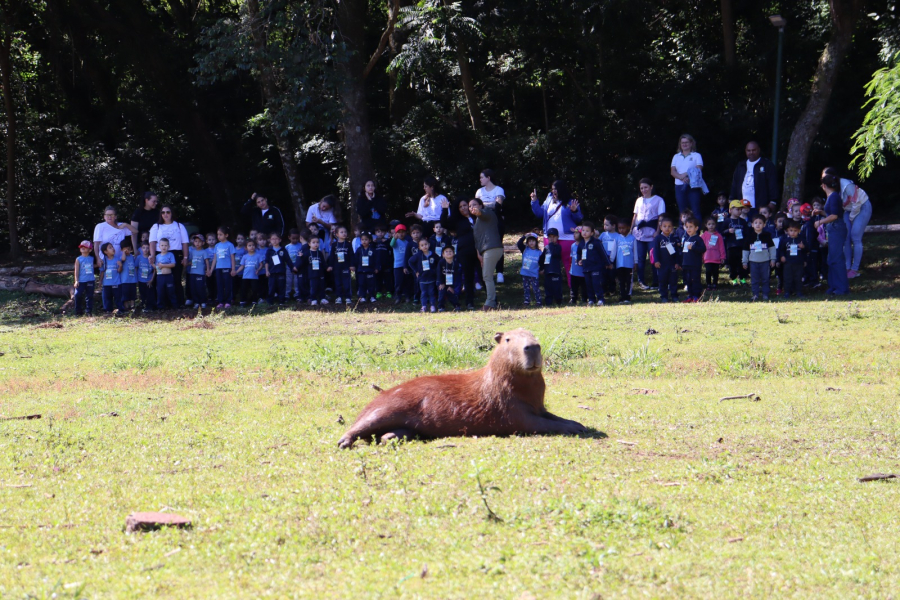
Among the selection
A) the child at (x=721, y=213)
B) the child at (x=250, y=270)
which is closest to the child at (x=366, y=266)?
the child at (x=250, y=270)

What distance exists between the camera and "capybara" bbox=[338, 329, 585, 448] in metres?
6.26

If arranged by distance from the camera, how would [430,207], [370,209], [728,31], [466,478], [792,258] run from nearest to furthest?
1. [466,478]
2. [792,258]
3. [430,207]
4. [370,209]
5. [728,31]

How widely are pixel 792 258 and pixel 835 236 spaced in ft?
2.48

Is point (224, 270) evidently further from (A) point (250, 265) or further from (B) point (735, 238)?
(B) point (735, 238)

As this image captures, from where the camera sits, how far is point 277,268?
53.7 feet

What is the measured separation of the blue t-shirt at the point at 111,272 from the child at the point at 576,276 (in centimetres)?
846

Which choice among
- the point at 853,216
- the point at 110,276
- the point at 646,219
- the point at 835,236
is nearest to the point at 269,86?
the point at 110,276

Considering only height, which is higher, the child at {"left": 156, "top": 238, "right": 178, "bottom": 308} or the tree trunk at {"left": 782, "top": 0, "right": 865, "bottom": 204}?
the tree trunk at {"left": 782, "top": 0, "right": 865, "bottom": 204}

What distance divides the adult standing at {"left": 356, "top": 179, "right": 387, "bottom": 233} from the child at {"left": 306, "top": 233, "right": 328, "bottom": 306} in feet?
3.78

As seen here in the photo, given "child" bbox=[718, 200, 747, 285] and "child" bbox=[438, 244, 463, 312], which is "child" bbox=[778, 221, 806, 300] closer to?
"child" bbox=[718, 200, 747, 285]

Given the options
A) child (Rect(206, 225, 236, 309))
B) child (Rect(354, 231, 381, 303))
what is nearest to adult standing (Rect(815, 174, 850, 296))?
child (Rect(354, 231, 381, 303))

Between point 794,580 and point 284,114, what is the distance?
48.7 ft

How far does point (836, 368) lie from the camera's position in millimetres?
9188

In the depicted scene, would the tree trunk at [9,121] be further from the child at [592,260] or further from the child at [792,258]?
the child at [792,258]
